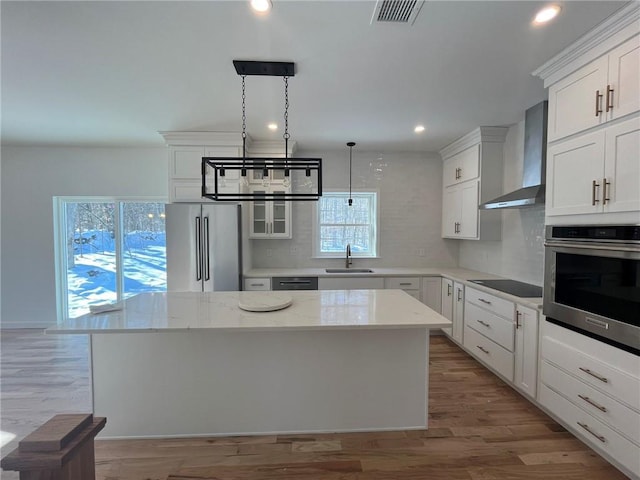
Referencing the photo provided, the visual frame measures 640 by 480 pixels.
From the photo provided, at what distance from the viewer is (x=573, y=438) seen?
2197 millimetres

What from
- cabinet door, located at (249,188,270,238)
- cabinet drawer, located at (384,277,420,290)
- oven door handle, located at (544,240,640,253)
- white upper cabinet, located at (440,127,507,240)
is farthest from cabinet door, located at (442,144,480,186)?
cabinet door, located at (249,188,270,238)

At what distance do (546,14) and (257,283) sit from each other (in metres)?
3.57

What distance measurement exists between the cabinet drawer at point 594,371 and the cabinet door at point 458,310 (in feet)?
4.22

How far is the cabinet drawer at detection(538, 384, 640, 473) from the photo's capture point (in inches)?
68.3

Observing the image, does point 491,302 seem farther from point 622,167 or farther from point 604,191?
point 622,167

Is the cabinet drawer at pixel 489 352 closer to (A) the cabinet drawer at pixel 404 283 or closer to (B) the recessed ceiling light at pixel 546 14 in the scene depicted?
(A) the cabinet drawer at pixel 404 283

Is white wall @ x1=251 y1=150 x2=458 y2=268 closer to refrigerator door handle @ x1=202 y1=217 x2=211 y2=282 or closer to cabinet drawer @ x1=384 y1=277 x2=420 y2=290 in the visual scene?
cabinet drawer @ x1=384 y1=277 x2=420 y2=290

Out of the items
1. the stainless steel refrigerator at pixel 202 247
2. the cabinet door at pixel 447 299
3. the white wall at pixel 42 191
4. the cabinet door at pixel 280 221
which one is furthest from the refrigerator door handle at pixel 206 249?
the cabinet door at pixel 447 299

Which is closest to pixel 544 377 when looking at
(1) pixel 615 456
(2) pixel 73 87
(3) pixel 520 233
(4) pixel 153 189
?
(1) pixel 615 456

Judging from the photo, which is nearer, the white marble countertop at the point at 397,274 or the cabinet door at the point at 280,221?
the white marble countertop at the point at 397,274

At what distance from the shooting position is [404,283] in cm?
420

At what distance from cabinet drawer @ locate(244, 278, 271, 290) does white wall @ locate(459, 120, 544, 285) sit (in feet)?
9.55

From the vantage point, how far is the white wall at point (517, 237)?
3.28 meters

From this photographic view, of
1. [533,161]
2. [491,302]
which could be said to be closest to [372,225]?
[491,302]
